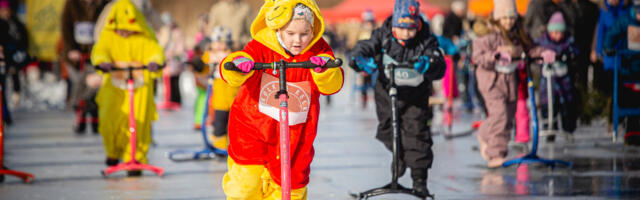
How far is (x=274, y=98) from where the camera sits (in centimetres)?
621

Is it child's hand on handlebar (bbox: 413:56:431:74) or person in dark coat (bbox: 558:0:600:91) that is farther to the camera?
person in dark coat (bbox: 558:0:600:91)

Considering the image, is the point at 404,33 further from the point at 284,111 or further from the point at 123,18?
the point at 123,18

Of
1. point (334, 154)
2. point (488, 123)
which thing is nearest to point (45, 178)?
point (334, 154)

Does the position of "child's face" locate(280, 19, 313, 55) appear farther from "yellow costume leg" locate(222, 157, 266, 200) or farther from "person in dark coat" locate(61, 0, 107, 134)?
"person in dark coat" locate(61, 0, 107, 134)

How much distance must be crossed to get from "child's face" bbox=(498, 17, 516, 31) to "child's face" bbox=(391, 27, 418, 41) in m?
2.09

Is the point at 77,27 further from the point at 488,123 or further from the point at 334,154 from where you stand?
the point at 488,123

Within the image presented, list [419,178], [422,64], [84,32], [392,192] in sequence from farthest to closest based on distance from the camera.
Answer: [84,32] < [419,178] < [422,64] < [392,192]

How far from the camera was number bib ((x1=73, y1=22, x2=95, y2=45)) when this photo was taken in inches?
559

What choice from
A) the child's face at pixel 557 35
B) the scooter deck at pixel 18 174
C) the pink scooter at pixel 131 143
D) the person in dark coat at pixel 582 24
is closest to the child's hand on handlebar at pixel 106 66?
the pink scooter at pixel 131 143

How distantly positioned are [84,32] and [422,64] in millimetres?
7608

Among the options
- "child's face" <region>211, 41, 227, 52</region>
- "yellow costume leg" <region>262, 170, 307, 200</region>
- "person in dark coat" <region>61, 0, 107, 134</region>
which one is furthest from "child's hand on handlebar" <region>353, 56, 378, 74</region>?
"person in dark coat" <region>61, 0, 107, 134</region>

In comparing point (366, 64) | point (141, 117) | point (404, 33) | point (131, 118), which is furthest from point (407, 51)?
point (141, 117)

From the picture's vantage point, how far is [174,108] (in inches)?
827

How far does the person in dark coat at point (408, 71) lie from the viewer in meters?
8.12
